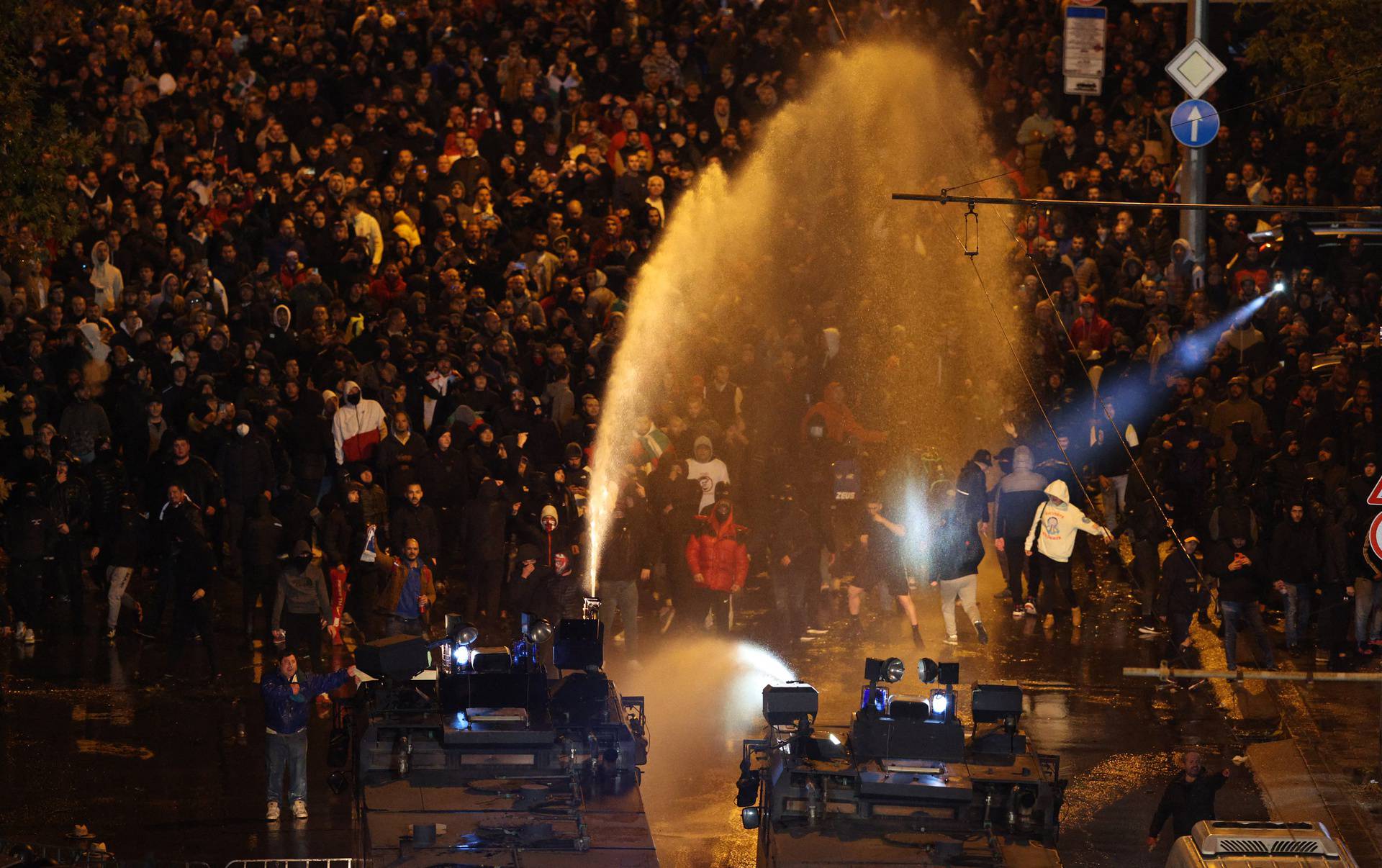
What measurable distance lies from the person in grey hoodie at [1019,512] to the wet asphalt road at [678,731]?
42 centimetres

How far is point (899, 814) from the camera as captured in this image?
14117mm

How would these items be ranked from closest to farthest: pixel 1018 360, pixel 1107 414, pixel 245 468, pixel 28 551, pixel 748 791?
1. pixel 748 791
2. pixel 28 551
3. pixel 245 468
4. pixel 1107 414
5. pixel 1018 360

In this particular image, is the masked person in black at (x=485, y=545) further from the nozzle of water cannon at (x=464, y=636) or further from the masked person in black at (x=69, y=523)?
the nozzle of water cannon at (x=464, y=636)

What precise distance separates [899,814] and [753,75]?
19291 millimetres

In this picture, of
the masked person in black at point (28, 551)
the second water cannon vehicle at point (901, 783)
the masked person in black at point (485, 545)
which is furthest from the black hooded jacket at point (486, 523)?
the second water cannon vehicle at point (901, 783)

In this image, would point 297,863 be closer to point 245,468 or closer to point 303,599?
point 303,599

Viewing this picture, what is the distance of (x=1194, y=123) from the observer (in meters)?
27.5

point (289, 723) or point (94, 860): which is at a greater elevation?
point (289, 723)

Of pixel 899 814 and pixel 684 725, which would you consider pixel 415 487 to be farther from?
pixel 899 814

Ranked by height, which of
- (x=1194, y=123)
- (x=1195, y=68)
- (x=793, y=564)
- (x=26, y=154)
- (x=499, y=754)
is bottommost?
(x=499, y=754)

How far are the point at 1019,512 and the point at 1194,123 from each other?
281 inches

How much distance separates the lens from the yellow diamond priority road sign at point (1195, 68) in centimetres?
2759

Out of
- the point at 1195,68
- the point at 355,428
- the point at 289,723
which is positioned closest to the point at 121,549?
the point at 355,428

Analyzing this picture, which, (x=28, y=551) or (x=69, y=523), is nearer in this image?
(x=28, y=551)
